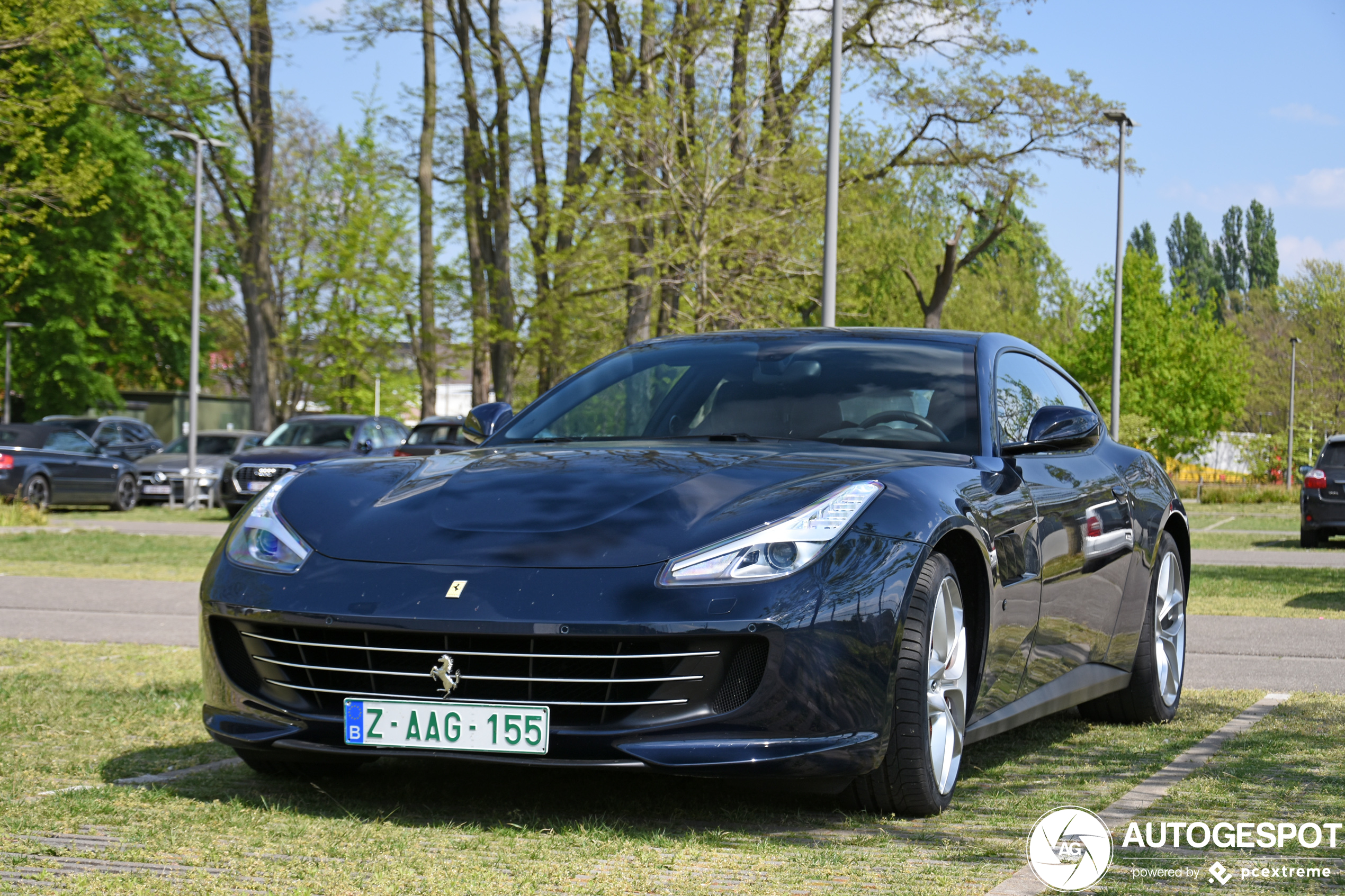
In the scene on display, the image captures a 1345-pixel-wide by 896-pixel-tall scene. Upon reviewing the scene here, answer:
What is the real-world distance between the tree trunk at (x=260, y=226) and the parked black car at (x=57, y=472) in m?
7.32

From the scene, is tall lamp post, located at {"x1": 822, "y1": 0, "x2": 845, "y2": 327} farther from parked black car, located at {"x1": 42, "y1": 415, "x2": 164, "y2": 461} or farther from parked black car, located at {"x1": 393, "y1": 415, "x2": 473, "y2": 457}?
parked black car, located at {"x1": 42, "y1": 415, "x2": 164, "y2": 461}

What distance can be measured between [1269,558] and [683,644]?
Answer: 54.2 ft

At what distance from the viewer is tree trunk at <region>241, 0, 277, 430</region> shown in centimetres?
3594

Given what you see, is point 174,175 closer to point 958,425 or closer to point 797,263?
point 797,263

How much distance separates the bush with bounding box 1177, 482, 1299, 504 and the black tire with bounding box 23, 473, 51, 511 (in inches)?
1090

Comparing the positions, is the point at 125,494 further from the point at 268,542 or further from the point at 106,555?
the point at 268,542

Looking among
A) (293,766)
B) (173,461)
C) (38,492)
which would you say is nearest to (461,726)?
(293,766)

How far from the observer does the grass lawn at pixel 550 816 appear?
3508 millimetres

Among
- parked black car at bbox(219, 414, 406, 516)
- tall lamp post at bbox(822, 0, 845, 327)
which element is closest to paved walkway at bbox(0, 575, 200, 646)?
tall lamp post at bbox(822, 0, 845, 327)

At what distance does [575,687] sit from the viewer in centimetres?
391

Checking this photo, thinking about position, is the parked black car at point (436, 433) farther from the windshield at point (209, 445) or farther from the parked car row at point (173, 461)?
the windshield at point (209, 445)

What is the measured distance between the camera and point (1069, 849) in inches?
152

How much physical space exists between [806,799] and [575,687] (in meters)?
0.96

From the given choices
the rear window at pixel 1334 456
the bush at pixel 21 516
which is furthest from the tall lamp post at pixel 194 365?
the rear window at pixel 1334 456
